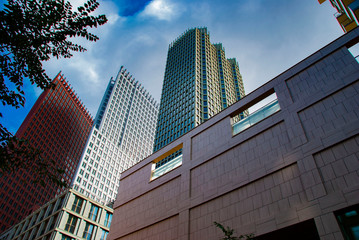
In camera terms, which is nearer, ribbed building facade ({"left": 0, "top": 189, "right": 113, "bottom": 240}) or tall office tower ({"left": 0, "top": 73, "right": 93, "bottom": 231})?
ribbed building facade ({"left": 0, "top": 189, "right": 113, "bottom": 240})

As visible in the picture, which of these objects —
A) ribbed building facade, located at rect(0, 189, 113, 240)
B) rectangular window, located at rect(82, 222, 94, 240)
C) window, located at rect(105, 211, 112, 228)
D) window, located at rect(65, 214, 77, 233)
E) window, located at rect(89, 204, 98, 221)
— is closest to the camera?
ribbed building facade, located at rect(0, 189, 113, 240)

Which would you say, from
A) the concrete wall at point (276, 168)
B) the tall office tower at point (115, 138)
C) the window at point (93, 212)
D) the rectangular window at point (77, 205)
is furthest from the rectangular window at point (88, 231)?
the tall office tower at point (115, 138)

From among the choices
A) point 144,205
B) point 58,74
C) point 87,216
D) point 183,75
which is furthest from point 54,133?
point 144,205

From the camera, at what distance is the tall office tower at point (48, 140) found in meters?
107

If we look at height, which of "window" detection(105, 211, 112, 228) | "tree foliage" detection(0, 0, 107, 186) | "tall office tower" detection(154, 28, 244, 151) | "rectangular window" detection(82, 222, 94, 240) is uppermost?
"tall office tower" detection(154, 28, 244, 151)

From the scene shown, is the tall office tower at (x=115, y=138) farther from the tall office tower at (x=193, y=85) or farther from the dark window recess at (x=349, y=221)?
the dark window recess at (x=349, y=221)

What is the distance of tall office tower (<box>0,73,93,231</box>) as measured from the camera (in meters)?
107

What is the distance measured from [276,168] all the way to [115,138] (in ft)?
377

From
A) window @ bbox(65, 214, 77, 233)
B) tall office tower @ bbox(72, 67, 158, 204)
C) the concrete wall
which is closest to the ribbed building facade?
window @ bbox(65, 214, 77, 233)

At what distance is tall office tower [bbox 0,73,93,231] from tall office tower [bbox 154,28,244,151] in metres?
48.7

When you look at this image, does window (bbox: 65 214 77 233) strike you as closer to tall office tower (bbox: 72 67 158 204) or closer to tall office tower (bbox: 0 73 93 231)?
tall office tower (bbox: 72 67 158 204)

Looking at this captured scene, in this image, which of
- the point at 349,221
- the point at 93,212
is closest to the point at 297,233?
the point at 349,221

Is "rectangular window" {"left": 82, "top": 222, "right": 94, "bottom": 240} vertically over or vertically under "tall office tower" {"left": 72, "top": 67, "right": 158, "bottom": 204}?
under

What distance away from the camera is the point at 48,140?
135 m
